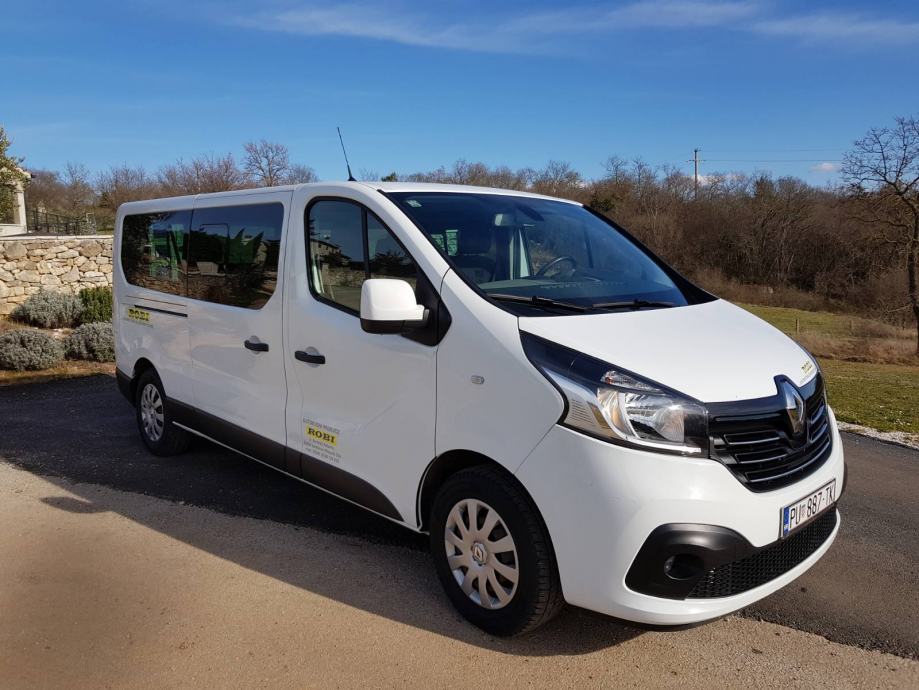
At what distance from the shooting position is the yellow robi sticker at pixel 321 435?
12.6 ft

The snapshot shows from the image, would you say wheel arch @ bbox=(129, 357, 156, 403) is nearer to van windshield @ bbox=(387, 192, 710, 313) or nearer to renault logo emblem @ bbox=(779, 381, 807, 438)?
van windshield @ bbox=(387, 192, 710, 313)

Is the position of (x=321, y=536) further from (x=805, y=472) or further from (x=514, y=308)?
(x=805, y=472)

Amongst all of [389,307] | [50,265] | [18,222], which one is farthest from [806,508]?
[18,222]

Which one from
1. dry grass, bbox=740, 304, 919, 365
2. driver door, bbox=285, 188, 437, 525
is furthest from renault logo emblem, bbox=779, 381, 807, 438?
dry grass, bbox=740, 304, 919, 365

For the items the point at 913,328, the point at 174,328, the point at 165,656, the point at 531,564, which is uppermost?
the point at 174,328

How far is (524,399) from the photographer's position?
112 inches

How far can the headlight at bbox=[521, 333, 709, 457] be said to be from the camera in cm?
268

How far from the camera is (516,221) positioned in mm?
4027

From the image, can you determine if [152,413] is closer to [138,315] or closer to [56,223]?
[138,315]

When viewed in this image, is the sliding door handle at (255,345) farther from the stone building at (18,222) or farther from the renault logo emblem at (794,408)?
the stone building at (18,222)

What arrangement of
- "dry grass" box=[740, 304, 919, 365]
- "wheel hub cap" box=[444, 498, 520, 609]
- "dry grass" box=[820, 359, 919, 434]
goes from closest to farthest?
1. "wheel hub cap" box=[444, 498, 520, 609]
2. "dry grass" box=[820, 359, 919, 434]
3. "dry grass" box=[740, 304, 919, 365]

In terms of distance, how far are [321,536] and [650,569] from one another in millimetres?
2241

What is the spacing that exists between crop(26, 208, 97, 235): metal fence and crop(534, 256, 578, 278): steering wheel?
35.5 meters

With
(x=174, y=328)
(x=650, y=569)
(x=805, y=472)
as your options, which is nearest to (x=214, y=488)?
(x=174, y=328)
